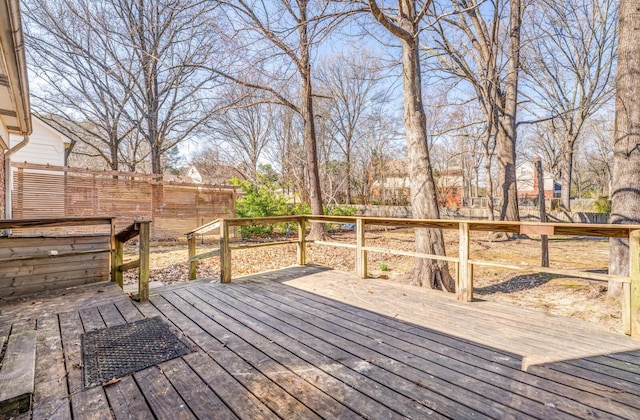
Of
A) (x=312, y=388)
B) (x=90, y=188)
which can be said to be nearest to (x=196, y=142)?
(x=90, y=188)

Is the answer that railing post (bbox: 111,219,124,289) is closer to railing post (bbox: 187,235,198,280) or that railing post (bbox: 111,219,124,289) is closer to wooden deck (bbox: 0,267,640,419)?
wooden deck (bbox: 0,267,640,419)

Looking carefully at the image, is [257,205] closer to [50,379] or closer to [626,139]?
[50,379]

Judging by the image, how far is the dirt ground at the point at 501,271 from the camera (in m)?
4.50

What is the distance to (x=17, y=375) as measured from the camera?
184cm

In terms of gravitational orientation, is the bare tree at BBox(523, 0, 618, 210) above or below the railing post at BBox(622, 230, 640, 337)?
above

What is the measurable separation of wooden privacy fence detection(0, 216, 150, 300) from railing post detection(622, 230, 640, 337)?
4.67 meters

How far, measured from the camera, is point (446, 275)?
4941 millimetres

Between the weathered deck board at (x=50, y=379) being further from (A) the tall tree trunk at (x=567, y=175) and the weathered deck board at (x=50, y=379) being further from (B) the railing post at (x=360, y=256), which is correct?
(A) the tall tree trunk at (x=567, y=175)

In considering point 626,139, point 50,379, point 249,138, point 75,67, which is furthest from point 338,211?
point 50,379

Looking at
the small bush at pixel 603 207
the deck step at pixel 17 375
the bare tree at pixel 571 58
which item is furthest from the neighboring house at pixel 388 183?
the deck step at pixel 17 375

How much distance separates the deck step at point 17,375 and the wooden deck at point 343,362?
0.08m

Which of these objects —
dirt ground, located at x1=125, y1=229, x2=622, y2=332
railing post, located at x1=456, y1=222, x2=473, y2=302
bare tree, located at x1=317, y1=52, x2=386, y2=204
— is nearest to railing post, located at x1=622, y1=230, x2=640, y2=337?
dirt ground, located at x1=125, y1=229, x2=622, y2=332

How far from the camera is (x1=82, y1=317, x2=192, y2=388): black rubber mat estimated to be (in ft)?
6.81

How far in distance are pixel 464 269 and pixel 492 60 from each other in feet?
27.8
